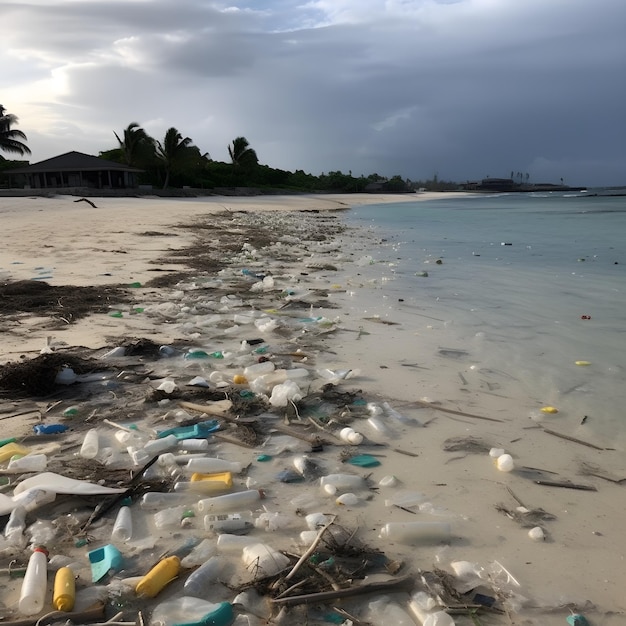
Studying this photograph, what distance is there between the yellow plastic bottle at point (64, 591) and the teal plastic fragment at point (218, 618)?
39 centimetres

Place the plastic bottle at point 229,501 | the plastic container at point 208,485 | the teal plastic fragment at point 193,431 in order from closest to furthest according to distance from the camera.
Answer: the plastic bottle at point 229,501, the plastic container at point 208,485, the teal plastic fragment at point 193,431

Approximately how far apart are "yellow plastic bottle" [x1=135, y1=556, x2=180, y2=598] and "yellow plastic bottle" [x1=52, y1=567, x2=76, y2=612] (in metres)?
0.22

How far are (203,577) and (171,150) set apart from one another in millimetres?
54627

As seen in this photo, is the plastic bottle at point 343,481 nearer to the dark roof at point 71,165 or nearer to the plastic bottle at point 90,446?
the plastic bottle at point 90,446

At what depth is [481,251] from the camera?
568 inches

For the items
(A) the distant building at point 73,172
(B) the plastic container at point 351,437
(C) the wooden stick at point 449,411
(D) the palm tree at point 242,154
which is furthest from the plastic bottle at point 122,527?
(D) the palm tree at point 242,154

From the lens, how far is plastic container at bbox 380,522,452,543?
2268mm

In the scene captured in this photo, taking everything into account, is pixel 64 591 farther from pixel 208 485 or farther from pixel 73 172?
pixel 73 172

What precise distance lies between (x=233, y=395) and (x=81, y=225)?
15.4 metres

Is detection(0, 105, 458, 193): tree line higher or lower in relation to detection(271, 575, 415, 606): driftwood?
higher

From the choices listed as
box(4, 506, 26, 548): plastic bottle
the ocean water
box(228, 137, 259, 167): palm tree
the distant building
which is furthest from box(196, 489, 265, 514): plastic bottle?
box(228, 137, 259, 167): palm tree

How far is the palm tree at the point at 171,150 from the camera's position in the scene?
51503mm

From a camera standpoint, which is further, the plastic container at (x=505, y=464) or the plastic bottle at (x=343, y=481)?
the plastic container at (x=505, y=464)

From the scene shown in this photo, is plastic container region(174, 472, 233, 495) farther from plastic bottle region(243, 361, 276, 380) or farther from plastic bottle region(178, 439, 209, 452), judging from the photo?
plastic bottle region(243, 361, 276, 380)
